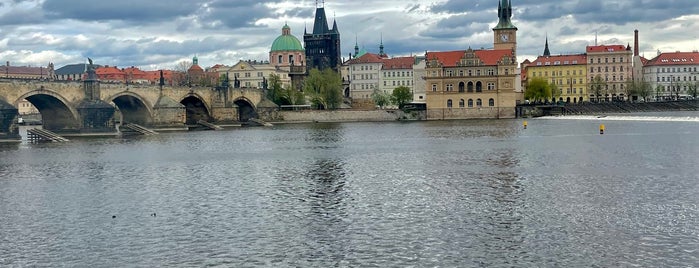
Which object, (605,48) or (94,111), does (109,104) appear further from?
(605,48)

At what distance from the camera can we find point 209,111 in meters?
103

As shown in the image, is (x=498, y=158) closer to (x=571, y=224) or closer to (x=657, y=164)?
(x=657, y=164)

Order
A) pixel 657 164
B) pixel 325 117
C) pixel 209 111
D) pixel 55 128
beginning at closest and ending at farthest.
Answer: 1. pixel 657 164
2. pixel 55 128
3. pixel 209 111
4. pixel 325 117

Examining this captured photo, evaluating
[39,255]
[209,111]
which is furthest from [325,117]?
[39,255]

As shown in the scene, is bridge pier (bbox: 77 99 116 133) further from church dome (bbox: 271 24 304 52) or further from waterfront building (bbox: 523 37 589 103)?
church dome (bbox: 271 24 304 52)

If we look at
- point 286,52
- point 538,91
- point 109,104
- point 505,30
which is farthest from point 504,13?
point 109,104

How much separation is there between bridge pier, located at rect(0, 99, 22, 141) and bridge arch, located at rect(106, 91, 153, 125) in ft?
59.5

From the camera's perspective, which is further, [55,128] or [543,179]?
[55,128]

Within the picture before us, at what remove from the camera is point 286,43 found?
17875 cm

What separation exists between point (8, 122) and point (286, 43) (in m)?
115

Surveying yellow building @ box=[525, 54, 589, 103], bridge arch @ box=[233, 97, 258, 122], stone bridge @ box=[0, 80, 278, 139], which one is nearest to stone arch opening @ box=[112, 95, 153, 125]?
stone bridge @ box=[0, 80, 278, 139]

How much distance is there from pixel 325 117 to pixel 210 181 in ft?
271

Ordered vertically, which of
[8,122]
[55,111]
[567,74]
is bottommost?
[8,122]

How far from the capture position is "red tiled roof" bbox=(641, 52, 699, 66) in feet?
529
